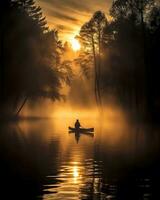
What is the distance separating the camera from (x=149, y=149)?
111 feet

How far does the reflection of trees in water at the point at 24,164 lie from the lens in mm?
19184

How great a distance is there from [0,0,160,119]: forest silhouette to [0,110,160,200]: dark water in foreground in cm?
3150

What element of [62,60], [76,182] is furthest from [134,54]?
[76,182]

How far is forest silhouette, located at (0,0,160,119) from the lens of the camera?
232 ft

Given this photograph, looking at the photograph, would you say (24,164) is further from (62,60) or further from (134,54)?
(62,60)

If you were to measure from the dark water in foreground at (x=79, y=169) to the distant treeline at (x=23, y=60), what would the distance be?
31.5m

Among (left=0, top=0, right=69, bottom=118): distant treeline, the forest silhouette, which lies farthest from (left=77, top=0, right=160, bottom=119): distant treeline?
(left=0, top=0, right=69, bottom=118): distant treeline

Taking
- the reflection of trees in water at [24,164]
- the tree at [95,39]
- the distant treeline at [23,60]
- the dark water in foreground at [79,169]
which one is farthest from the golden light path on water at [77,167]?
the tree at [95,39]

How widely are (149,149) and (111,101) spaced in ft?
192

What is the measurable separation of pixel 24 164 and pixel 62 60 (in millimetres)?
55702

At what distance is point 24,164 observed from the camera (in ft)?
85.8

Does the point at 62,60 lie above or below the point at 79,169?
above

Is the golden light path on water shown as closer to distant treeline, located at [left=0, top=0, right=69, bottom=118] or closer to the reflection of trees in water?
the reflection of trees in water

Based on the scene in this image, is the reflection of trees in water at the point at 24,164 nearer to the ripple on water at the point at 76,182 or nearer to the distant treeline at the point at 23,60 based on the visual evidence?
the ripple on water at the point at 76,182
